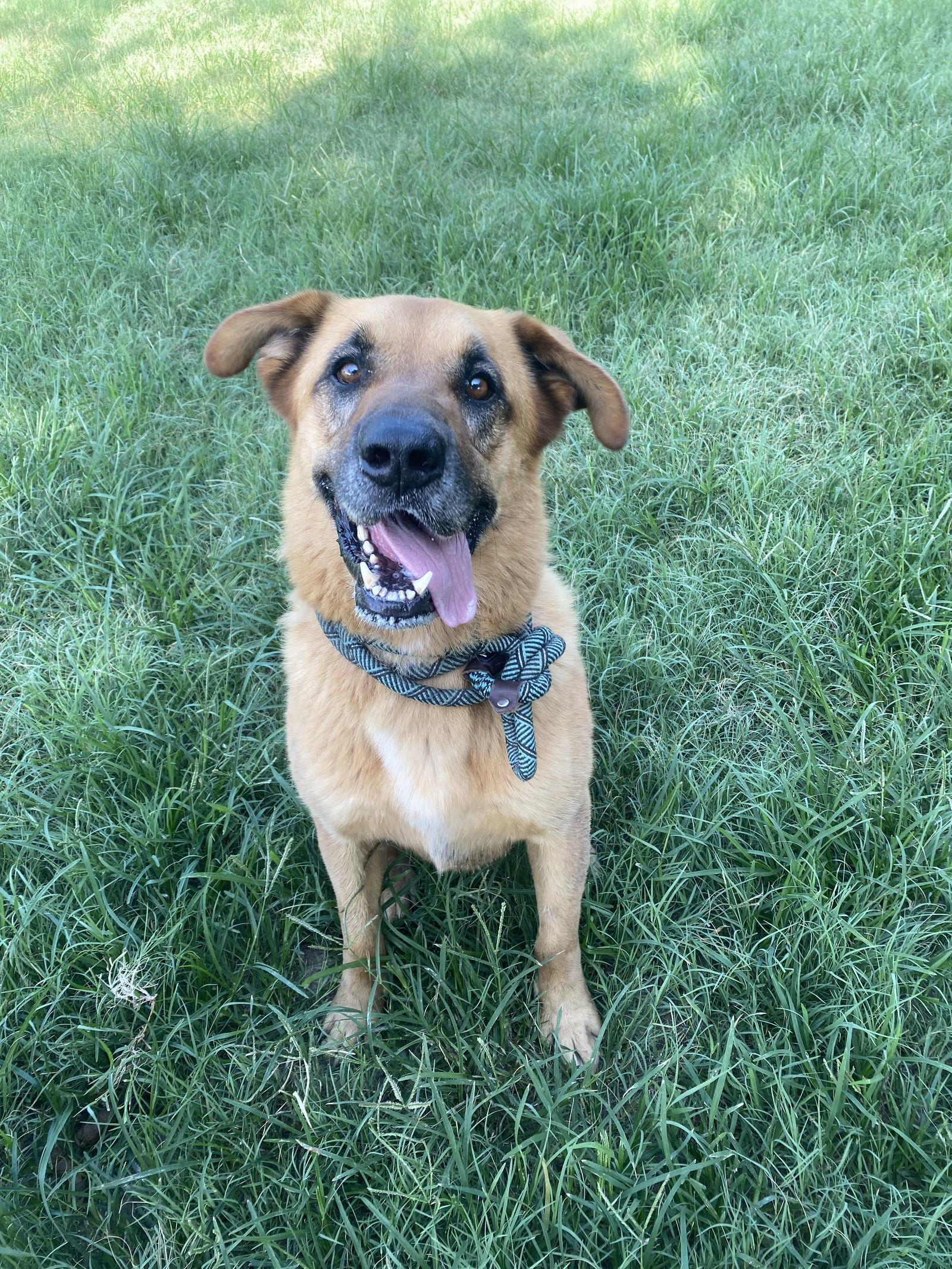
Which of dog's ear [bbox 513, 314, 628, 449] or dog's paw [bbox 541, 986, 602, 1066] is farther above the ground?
dog's ear [bbox 513, 314, 628, 449]

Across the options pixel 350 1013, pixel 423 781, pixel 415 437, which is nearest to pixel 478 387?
pixel 415 437

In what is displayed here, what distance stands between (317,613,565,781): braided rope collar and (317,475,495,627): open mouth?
0.40 ft

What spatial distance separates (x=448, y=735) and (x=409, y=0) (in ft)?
29.4

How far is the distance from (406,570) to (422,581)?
0.08 meters

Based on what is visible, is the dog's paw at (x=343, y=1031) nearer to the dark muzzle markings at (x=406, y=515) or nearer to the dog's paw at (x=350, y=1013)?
the dog's paw at (x=350, y=1013)

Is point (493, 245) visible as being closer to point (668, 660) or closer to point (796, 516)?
point (796, 516)

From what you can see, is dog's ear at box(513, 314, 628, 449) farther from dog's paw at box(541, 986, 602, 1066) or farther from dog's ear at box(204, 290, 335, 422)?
dog's paw at box(541, 986, 602, 1066)

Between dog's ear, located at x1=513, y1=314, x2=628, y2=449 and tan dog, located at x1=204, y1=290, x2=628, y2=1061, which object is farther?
dog's ear, located at x1=513, y1=314, x2=628, y2=449

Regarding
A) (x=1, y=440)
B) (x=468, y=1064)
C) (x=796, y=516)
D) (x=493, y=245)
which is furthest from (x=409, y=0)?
(x=468, y=1064)

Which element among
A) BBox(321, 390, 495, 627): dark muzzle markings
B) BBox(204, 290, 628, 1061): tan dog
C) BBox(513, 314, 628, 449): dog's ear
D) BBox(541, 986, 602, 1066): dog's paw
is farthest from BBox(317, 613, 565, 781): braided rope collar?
BBox(541, 986, 602, 1066): dog's paw

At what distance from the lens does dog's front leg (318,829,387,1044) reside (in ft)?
7.48

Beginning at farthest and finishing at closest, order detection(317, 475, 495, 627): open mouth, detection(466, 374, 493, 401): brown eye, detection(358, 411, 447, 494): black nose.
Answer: detection(466, 374, 493, 401): brown eye < detection(317, 475, 495, 627): open mouth < detection(358, 411, 447, 494): black nose

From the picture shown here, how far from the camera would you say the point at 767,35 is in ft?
21.4

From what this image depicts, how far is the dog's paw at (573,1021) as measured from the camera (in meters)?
2.28
